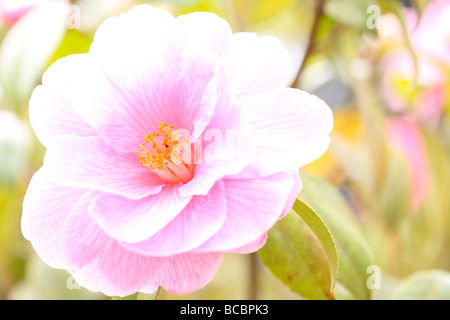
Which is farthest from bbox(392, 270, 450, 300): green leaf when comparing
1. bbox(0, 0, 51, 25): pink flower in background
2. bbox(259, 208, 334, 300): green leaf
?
bbox(0, 0, 51, 25): pink flower in background

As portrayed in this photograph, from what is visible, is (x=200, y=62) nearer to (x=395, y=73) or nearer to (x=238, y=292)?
(x=238, y=292)

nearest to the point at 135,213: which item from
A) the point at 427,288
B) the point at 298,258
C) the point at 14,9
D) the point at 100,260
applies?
the point at 100,260

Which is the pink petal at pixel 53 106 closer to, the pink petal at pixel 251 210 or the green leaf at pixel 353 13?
the pink petal at pixel 251 210

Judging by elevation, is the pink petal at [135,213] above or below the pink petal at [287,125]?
below

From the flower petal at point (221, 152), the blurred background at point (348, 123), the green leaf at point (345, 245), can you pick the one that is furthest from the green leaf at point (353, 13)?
the flower petal at point (221, 152)

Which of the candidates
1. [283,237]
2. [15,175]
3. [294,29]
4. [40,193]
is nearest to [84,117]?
[40,193]

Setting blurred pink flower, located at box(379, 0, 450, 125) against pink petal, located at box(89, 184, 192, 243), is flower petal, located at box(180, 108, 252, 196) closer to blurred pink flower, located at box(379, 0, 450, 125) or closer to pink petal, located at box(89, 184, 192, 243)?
pink petal, located at box(89, 184, 192, 243)
